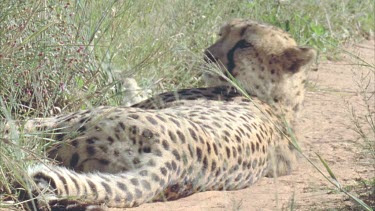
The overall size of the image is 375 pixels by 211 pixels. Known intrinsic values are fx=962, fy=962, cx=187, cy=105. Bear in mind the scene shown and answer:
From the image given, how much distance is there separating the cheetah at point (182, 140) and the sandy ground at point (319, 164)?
9 centimetres

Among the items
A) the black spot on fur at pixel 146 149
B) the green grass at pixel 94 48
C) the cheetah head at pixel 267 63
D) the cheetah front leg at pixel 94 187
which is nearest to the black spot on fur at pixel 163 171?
the cheetah front leg at pixel 94 187

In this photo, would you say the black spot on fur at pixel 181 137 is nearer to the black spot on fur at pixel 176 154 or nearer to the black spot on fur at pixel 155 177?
the black spot on fur at pixel 176 154

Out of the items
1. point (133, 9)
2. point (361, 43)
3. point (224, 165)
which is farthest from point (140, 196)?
point (361, 43)

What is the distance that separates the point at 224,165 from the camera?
4359 mm

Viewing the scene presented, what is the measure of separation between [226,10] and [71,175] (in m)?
3.57

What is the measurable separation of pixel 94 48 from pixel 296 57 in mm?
1233

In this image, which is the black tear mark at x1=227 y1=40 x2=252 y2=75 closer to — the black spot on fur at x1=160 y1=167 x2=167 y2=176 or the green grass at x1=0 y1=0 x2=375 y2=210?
the green grass at x1=0 y1=0 x2=375 y2=210

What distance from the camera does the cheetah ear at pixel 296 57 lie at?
17.8 ft

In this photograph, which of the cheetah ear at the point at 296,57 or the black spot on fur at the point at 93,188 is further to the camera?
the cheetah ear at the point at 296,57

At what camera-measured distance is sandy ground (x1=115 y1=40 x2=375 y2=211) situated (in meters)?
3.96

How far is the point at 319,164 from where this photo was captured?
16.7 feet

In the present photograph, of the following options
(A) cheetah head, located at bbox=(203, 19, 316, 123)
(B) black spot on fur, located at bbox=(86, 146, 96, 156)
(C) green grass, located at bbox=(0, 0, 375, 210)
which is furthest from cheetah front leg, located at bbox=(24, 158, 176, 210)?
(A) cheetah head, located at bbox=(203, 19, 316, 123)

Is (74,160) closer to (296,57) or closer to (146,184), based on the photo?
(146,184)

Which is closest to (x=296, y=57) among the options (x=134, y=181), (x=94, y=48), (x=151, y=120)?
(x=94, y=48)
